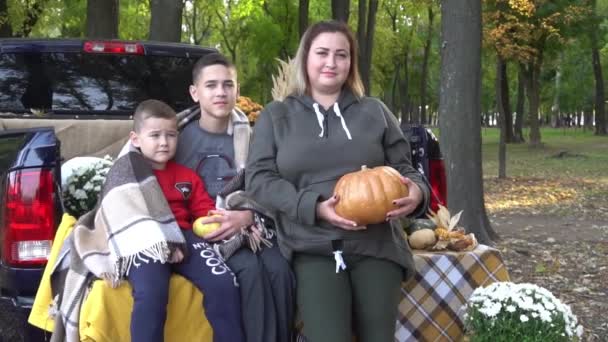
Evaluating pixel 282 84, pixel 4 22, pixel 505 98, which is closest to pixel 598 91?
pixel 505 98

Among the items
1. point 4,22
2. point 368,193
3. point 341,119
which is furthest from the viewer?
point 4,22

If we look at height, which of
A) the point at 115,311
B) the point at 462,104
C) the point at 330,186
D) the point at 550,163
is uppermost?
the point at 462,104

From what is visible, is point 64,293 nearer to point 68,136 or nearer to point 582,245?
point 68,136

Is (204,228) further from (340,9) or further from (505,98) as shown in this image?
(505,98)

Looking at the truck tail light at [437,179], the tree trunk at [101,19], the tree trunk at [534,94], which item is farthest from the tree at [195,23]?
the truck tail light at [437,179]

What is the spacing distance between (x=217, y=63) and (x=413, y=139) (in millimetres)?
1419

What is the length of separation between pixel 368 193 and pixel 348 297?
18.0 inches

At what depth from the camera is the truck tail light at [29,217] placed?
3.13 meters

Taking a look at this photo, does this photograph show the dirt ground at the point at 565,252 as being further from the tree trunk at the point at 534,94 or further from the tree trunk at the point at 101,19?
the tree trunk at the point at 534,94

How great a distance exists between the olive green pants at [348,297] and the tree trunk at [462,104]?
6.09 m

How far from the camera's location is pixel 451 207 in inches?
366

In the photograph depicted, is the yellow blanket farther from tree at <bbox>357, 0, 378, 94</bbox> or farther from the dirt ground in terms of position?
tree at <bbox>357, 0, 378, 94</bbox>

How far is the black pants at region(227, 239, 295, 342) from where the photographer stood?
3131 millimetres

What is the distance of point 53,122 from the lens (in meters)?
4.11
